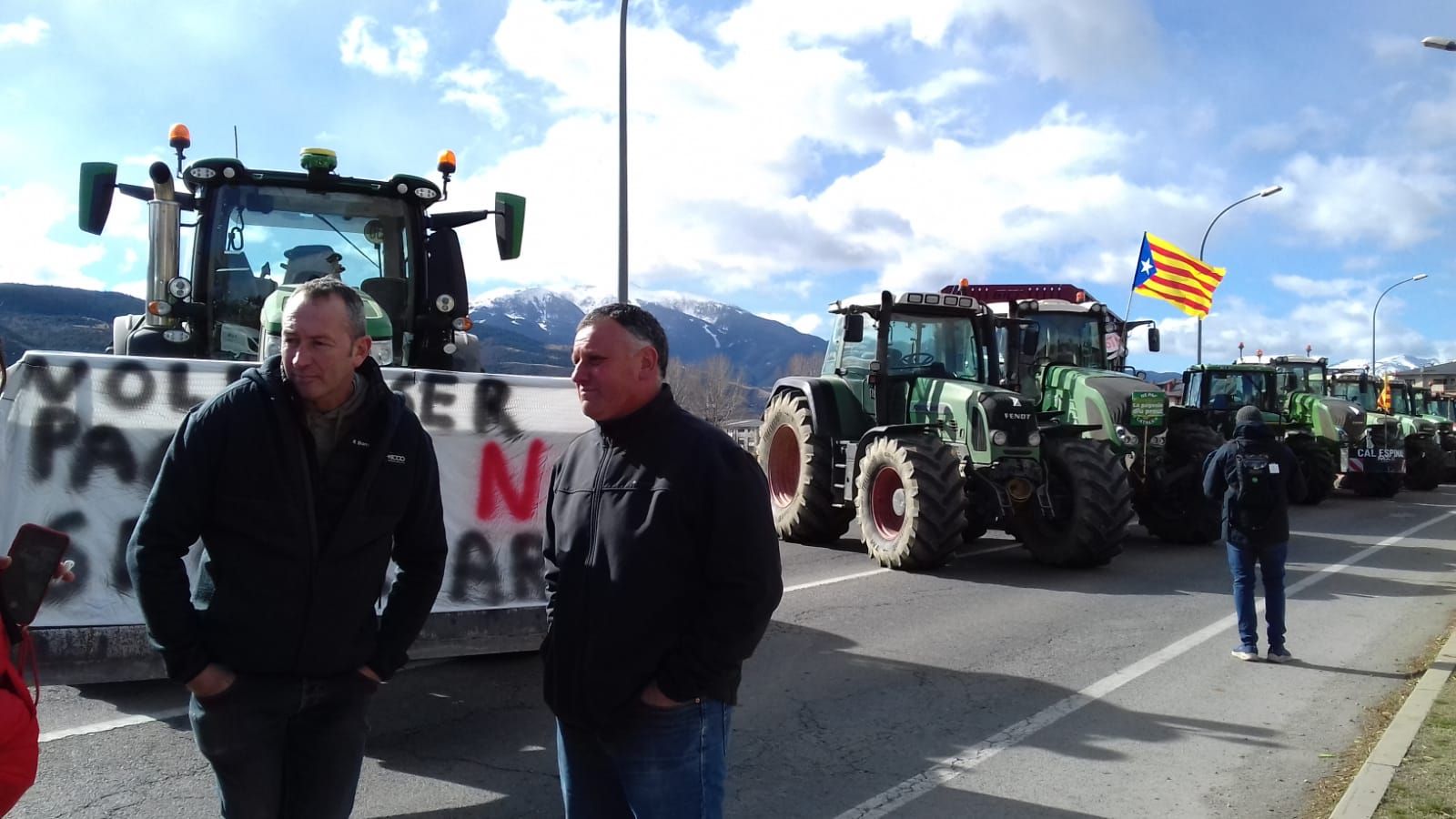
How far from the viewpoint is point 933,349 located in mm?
11844

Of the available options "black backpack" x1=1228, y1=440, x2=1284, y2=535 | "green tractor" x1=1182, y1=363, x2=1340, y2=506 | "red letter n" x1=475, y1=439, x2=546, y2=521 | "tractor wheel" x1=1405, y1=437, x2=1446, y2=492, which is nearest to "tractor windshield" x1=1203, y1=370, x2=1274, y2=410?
"green tractor" x1=1182, y1=363, x2=1340, y2=506

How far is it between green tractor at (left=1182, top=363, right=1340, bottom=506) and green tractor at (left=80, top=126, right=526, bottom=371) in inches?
604

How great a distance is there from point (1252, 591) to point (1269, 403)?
45.5ft

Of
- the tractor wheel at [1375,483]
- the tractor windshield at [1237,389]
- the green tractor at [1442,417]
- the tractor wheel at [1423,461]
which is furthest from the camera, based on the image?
the green tractor at [1442,417]

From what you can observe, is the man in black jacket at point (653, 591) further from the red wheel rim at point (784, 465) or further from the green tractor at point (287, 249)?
the red wheel rim at point (784, 465)

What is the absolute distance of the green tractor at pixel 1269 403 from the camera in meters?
19.1

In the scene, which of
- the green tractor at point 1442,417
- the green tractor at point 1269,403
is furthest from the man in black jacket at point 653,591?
the green tractor at point 1442,417

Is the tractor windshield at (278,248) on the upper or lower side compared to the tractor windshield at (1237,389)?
upper

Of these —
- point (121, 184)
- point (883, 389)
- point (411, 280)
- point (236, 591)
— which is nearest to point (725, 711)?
point (236, 591)

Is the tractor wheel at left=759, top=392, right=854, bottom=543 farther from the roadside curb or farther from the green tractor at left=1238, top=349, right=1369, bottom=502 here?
the green tractor at left=1238, top=349, right=1369, bottom=502

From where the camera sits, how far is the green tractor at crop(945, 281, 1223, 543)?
42.9 feet

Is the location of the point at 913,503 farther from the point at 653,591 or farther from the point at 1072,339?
the point at 653,591

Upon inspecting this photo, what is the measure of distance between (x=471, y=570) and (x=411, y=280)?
313 centimetres

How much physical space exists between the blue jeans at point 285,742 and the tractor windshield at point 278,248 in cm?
435
